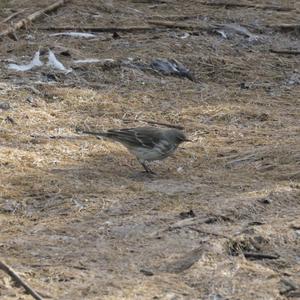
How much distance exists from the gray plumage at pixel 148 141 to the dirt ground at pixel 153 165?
0.75 ft

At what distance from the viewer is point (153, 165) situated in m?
9.04

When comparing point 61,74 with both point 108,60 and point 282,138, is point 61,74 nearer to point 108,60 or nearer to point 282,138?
point 108,60

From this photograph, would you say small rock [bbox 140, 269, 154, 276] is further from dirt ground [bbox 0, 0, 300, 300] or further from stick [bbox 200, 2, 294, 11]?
stick [bbox 200, 2, 294, 11]

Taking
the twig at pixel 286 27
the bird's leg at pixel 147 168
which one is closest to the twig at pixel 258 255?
the bird's leg at pixel 147 168

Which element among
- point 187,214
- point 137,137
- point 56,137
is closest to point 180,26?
point 56,137

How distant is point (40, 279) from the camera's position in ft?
19.1

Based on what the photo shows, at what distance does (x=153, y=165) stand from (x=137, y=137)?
0.56m

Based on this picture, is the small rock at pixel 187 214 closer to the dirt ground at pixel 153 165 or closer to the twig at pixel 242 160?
the dirt ground at pixel 153 165

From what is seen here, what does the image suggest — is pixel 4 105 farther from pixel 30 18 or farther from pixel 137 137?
pixel 30 18

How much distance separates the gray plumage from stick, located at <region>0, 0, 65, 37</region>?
4.78 meters

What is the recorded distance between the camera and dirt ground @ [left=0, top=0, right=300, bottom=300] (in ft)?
19.9

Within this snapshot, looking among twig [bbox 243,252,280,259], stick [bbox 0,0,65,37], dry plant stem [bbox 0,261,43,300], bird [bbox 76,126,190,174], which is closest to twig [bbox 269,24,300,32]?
stick [bbox 0,0,65,37]

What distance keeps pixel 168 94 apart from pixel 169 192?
3323 mm

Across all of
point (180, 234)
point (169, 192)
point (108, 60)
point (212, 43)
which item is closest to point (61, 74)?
point (108, 60)
